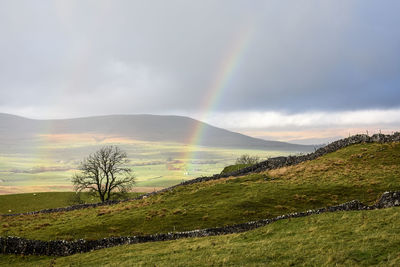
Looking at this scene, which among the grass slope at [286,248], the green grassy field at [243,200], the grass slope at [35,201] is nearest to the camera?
the grass slope at [286,248]

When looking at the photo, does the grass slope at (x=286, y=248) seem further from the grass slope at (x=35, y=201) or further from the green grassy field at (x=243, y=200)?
the grass slope at (x=35, y=201)

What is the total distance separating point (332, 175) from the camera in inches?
1674

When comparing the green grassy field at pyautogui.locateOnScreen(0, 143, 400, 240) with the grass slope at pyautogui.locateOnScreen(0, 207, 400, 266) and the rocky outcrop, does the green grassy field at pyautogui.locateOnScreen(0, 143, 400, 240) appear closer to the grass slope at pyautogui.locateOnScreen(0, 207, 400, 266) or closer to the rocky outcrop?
the rocky outcrop

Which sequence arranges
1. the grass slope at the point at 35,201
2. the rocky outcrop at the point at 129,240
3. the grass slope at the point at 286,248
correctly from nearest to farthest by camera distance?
the grass slope at the point at 286,248 < the rocky outcrop at the point at 129,240 < the grass slope at the point at 35,201

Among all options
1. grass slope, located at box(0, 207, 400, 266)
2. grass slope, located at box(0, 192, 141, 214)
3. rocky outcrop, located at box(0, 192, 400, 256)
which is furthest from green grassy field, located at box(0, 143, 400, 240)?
grass slope, located at box(0, 192, 141, 214)

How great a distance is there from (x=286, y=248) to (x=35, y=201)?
215 feet

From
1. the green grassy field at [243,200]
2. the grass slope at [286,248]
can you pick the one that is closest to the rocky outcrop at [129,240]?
Answer: the grass slope at [286,248]

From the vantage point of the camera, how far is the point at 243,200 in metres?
35.8

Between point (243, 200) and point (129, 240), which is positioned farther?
point (243, 200)

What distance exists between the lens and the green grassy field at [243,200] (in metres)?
31.1

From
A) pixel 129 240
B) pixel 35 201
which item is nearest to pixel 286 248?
pixel 129 240

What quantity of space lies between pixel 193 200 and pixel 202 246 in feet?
65.0

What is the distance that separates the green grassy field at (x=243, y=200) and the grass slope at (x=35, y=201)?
24.7 metres

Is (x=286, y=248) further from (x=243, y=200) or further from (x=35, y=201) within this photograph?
(x=35, y=201)
